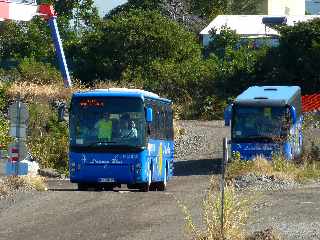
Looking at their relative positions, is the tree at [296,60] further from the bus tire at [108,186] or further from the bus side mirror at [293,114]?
the bus tire at [108,186]

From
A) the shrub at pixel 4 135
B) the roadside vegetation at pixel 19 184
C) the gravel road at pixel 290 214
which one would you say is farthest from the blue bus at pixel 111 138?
the shrub at pixel 4 135

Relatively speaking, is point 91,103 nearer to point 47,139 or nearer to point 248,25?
point 47,139

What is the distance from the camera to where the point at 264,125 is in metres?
37.1

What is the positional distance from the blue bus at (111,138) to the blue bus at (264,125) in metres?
9.08

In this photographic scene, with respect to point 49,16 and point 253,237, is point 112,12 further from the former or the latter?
point 253,237

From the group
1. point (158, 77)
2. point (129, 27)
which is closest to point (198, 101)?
point (158, 77)

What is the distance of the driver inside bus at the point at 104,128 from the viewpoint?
90.7ft

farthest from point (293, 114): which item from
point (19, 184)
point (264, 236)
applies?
point (264, 236)

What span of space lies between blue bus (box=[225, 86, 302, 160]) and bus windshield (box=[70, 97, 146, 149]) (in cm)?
933

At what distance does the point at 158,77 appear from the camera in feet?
216

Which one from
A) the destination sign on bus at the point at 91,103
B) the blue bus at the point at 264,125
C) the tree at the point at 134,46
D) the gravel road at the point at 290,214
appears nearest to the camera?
the gravel road at the point at 290,214

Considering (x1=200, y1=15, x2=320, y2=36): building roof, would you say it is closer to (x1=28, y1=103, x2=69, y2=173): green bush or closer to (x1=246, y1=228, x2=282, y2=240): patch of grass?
(x1=28, y1=103, x2=69, y2=173): green bush

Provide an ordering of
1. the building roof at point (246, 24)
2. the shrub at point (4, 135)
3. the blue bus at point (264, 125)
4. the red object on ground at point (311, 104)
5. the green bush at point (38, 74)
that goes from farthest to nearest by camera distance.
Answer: the building roof at point (246, 24) → the green bush at point (38, 74) → the red object on ground at point (311, 104) → the shrub at point (4, 135) → the blue bus at point (264, 125)

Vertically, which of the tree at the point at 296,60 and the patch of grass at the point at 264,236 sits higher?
the tree at the point at 296,60
